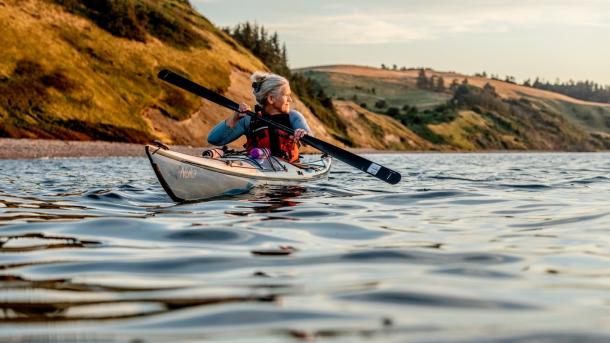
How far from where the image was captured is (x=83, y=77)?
53.6 meters

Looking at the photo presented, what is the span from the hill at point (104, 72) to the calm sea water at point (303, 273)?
38.8 metres

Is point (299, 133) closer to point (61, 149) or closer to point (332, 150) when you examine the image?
point (332, 150)

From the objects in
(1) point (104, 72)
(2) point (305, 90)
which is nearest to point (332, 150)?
(1) point (104, 72)

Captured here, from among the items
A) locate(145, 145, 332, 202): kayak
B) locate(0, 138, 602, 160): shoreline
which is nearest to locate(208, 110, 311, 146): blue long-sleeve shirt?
locate(145, 145, 332, 202): kayak

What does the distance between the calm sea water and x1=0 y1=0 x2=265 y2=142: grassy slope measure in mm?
38761

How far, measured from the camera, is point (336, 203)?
35.1 ft

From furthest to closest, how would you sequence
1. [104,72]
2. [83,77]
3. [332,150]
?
[104,72] < [83,77] < [332,150]

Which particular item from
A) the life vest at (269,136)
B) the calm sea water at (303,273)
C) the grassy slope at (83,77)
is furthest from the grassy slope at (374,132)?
the calm sea water at (303,273)

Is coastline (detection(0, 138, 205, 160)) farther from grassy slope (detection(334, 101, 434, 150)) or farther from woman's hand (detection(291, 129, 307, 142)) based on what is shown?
grassy slope (detection(334, 101, 434, 150))

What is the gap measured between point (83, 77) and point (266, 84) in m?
43.9

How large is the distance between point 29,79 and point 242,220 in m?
45.5

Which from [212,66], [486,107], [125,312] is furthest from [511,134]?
[125,312]

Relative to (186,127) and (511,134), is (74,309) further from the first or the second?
(511,134)

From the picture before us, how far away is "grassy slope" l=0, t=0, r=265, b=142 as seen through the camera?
47719 millimetres
